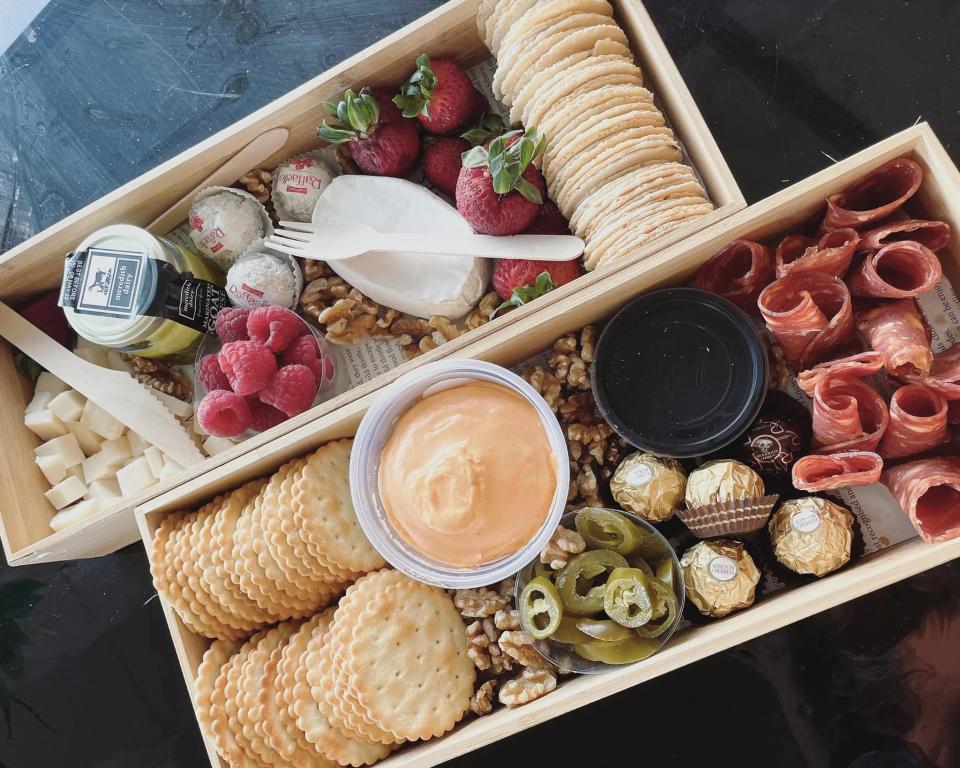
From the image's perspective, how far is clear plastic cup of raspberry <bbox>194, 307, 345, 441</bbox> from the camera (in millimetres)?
1047

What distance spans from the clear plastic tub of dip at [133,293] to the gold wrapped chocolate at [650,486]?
655 mm

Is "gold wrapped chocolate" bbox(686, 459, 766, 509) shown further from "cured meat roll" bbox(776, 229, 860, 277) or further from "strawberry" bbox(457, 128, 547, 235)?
"strawberry" bbox(457, 128, 547, 235)

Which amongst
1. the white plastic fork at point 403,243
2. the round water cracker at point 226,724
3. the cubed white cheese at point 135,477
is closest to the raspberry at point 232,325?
the white plastic fork at point 403,243

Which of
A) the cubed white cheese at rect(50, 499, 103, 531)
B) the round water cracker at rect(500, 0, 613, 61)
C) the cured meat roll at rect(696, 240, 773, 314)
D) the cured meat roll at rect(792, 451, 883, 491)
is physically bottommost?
the cured meat roll at rect(792, 451, 883, 491)

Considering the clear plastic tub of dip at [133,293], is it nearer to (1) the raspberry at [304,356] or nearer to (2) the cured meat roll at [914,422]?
(1) the raspberry at [304,356]

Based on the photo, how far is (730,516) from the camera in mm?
943

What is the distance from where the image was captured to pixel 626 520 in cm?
98

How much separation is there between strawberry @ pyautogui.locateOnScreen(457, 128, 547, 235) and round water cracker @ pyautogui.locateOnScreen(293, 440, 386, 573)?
37 cm

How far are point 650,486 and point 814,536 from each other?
20cm

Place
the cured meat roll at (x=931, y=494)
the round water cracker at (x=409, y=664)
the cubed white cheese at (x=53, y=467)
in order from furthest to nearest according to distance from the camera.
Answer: the cubed white cheese at (x=53, y=467)
the round water cracker at (x=409, y=664)
the cured meat roll at (x=931, y=494)

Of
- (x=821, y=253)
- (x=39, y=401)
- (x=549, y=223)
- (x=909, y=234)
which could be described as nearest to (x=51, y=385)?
(x=39, y=401)

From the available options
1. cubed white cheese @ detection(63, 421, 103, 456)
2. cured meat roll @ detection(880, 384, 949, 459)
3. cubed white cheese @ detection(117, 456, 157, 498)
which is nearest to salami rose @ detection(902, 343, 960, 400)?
cured meat roll @ detection(880, 384, 949, 459)

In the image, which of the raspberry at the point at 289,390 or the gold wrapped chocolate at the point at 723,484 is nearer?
the gold wrapped chocolate at the point at 723,484

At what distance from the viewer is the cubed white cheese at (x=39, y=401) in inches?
47.1
